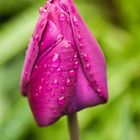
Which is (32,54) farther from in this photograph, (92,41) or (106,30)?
(106,30)

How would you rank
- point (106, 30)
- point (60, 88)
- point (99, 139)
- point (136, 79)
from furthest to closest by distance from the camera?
point (106, 30)
point (136, 79)
point (99, 139)
point (60, 88)

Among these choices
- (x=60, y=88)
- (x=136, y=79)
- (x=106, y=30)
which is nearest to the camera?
(x=60, y=88)

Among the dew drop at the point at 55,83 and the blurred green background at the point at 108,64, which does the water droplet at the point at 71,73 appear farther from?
the blurred green background at the point at 108,64

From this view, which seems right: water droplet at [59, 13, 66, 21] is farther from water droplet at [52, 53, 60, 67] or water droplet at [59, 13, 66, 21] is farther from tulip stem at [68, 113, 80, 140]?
tulip stem at [68, 113, 80, 140]

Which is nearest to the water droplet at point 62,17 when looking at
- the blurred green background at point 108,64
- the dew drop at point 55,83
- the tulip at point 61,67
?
the tulip at point 61,67

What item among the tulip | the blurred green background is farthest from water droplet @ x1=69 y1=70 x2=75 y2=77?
the blurred green background

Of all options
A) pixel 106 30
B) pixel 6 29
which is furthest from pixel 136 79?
pixel 6 29
